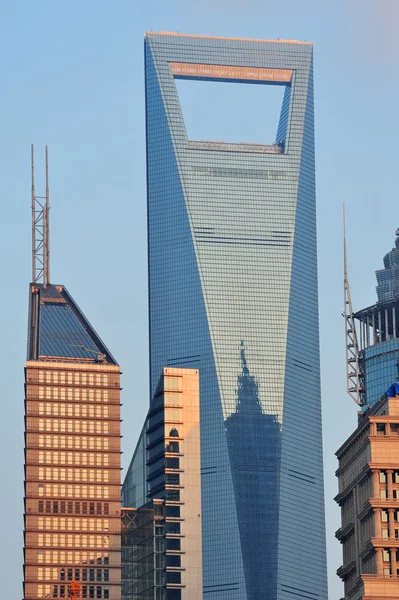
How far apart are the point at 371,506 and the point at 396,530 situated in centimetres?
367

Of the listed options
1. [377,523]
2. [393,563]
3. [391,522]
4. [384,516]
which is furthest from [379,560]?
[384,516]

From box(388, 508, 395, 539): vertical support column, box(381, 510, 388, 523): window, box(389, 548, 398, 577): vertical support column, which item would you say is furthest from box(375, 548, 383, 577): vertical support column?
box(381, 510, 388, 523): window

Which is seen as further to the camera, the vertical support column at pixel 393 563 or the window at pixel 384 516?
the window at pixel 384 516

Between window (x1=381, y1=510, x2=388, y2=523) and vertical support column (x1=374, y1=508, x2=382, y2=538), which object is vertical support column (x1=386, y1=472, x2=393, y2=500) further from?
vertical support column (x1=374, y1=508, x2=382, y2=538)

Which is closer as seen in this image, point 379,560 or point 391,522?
point 379,560

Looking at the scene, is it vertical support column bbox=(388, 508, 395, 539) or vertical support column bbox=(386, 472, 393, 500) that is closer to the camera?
vertical support column bbox=(388, 508, 395, 539)

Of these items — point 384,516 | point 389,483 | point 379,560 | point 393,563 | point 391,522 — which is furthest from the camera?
point 389,483

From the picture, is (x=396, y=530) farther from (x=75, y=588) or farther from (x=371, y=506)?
(x=75, y=588)

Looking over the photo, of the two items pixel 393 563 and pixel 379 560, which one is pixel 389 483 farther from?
pixel 393 563

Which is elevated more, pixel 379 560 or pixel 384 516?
pixel 384 516

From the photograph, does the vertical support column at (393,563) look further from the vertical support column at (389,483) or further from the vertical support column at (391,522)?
the vertical support column at (389,483)

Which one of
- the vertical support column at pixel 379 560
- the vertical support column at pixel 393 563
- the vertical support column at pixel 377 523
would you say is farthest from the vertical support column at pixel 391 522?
the vertical support column at pixel 379 560

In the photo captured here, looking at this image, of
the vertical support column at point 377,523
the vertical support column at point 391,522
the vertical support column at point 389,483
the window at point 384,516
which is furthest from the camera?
the vertical support column at point 389,483

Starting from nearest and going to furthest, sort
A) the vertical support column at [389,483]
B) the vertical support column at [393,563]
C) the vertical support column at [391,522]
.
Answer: the vertical support column at [393,563]
the vertical support column at [391,522]
the vertical support column at [389,483]
